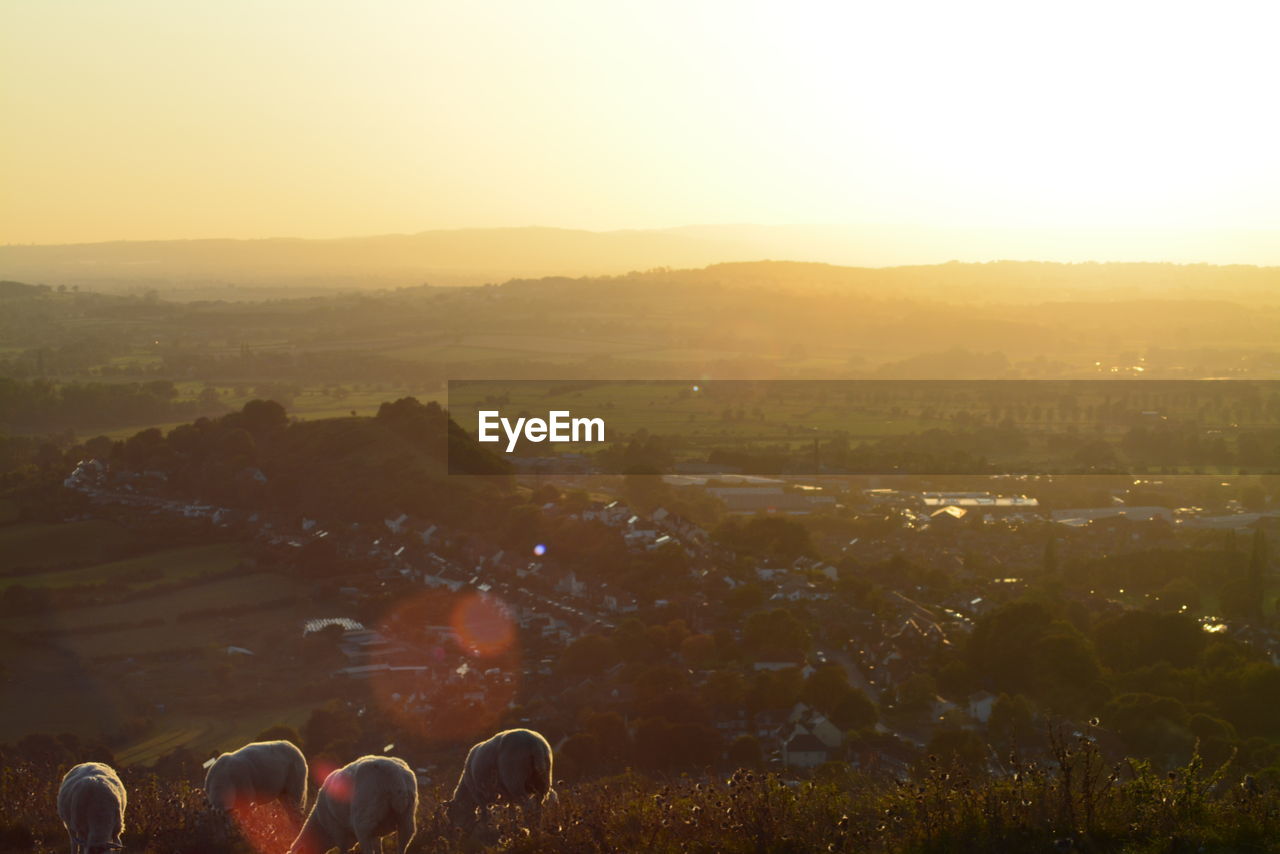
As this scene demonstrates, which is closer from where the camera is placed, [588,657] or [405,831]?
[405,831]

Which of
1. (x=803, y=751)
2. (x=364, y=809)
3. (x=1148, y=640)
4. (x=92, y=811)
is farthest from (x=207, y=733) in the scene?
(x=1148, y=640)

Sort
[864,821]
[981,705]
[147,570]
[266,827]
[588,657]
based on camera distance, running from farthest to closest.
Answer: [147,570] → [588,657] → [981,705] → [266,827] → [864,821]

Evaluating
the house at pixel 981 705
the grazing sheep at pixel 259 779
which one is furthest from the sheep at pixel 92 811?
the house at pixel 981 705

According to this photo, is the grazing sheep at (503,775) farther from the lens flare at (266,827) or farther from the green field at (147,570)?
the green field at (147,570)

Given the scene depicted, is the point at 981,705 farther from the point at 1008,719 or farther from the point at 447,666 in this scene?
the point at 447,666

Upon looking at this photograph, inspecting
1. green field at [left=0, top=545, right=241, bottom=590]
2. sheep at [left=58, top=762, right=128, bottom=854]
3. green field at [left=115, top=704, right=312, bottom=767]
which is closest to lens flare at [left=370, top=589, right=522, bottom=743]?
green field at [left=115, top=704, right=312, bottom=767]

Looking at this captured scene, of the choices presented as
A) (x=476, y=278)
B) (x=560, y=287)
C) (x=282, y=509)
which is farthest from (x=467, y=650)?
(x=476, y=278)
